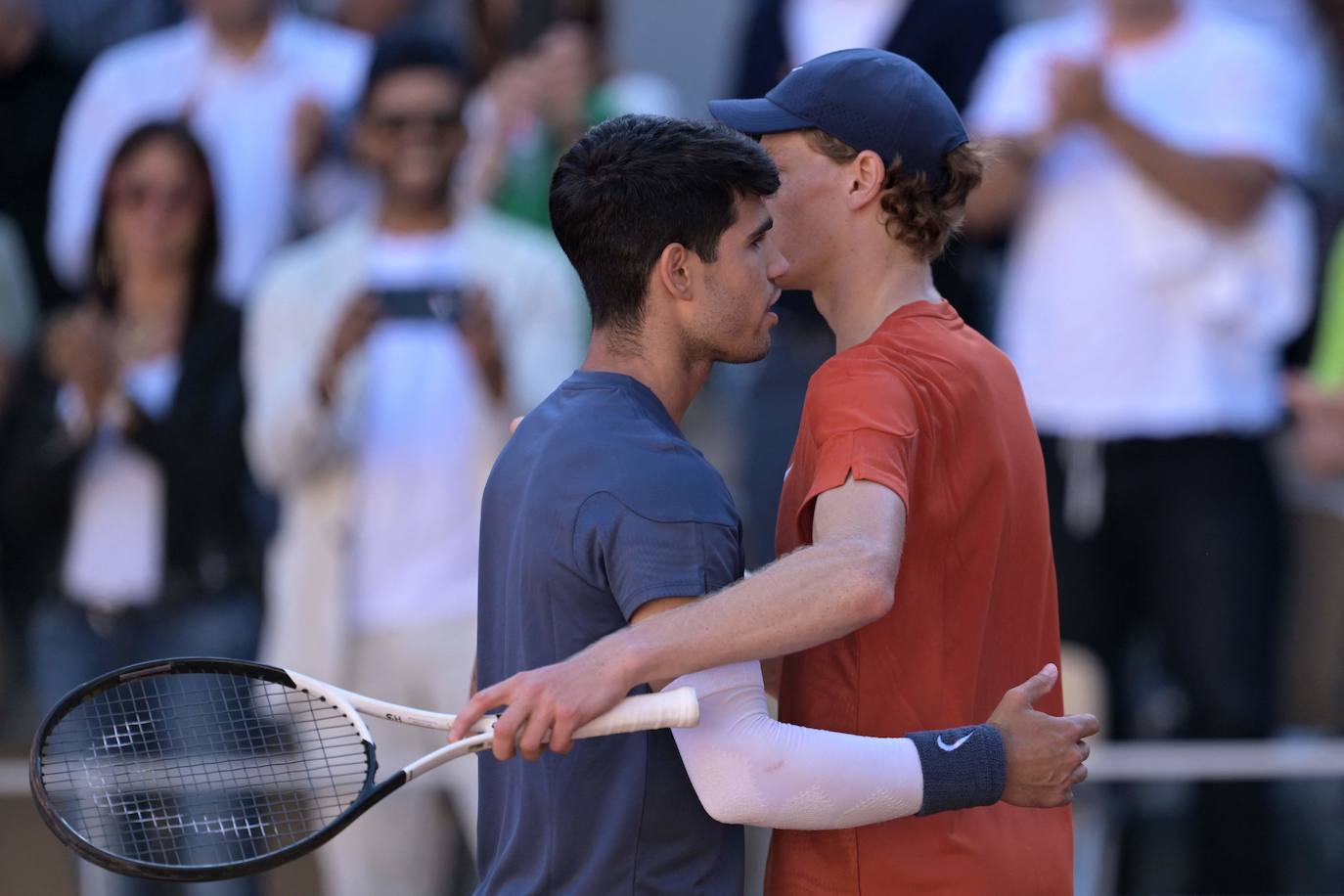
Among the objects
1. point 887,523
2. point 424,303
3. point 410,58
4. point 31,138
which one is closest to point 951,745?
point 887,523

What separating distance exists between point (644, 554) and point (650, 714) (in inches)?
7.1

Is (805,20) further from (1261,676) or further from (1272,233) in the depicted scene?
(1261,676)

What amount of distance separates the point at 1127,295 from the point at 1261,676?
3.12ft

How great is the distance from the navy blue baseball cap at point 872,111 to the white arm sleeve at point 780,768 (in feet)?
2.29

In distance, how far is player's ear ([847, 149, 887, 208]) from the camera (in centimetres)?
243

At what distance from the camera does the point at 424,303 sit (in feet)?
14.5

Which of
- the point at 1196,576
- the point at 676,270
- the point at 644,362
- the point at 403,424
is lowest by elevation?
the point at 1196,576

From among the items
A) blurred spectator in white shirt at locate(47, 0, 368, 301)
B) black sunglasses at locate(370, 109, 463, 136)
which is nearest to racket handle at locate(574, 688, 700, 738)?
black sunglasses at locate(370, 109, 463, 136)

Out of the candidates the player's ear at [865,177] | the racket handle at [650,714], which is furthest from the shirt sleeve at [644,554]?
the player's ear at [865,177]

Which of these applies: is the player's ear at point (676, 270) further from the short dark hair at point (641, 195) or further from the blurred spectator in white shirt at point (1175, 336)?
the blurred spectator in white shirt at point (1175, 336)

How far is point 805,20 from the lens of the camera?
4840 mm

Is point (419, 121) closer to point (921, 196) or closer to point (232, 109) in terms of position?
point (232, 109)

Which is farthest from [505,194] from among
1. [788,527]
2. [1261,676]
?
[788,527]

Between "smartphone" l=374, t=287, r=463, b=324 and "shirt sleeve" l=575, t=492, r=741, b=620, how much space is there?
2257 millimetres
